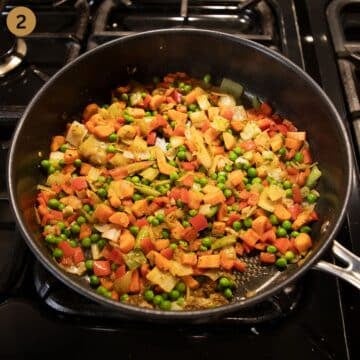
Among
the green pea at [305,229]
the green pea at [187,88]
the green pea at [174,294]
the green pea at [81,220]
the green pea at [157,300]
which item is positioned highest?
the green pea at [187,88]

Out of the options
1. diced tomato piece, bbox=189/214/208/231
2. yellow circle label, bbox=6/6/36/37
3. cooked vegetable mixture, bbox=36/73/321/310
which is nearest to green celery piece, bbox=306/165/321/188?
cooked vegetable mixture, bbox=36/73/321/310

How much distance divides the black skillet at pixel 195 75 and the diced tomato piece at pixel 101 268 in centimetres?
5

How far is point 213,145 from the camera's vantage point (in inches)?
62.4

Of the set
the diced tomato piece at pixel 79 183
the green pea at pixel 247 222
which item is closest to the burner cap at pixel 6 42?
the diced tomato piece at pixel 79 183

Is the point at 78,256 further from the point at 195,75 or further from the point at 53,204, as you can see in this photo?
the point at 195,75

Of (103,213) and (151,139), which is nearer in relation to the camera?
(103,213)

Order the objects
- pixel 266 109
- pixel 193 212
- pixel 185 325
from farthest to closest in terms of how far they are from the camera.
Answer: pixel 266 109 < pixel 193 212 < pixel 185 325

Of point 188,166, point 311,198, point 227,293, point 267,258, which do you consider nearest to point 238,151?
point 188,166

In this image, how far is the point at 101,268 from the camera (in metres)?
1.33

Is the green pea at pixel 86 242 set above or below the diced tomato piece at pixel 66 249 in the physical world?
above

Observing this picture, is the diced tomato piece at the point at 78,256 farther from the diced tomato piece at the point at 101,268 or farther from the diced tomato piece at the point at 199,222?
the diced tomato piece at the point at 199,222

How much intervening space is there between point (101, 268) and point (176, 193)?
306 millimetres

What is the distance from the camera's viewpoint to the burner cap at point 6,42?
175 cm

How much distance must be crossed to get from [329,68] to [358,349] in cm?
92
